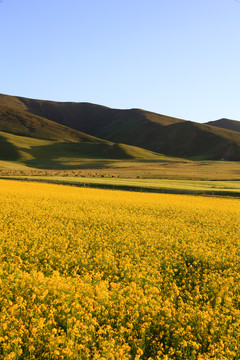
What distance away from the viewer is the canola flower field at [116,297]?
17.8 feet

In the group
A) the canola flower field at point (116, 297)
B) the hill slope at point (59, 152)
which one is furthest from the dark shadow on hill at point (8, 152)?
the canola flower field at point (116, 297)

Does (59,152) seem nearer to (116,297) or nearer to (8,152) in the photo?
(8,152)

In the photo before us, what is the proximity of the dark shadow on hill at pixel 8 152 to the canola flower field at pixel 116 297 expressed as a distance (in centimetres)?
14977

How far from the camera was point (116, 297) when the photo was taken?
7.38m

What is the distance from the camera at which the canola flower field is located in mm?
5426

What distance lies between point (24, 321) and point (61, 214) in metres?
12.7

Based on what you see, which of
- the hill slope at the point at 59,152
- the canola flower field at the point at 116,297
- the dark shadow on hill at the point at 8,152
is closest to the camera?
the canola flower field at the point at 116,297

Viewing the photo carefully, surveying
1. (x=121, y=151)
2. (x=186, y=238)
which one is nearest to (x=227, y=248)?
(x=186, y=238)

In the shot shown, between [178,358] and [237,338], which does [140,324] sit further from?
[237,338]

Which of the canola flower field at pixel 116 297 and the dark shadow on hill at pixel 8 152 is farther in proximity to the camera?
the dark shadow on hill at pixel 8 152

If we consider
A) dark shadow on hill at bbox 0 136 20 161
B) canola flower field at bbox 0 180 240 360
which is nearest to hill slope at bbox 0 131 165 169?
dark shadow on hill at bbox 0 136 20 161

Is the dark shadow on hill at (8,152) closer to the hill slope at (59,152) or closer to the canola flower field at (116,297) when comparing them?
the hill slope at (59,152)

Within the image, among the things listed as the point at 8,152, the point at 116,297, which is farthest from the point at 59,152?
the point at 116,297

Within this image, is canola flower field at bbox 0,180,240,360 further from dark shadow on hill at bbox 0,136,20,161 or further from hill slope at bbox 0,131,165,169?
dark shadow on hill at bbox 0,136,20,161
